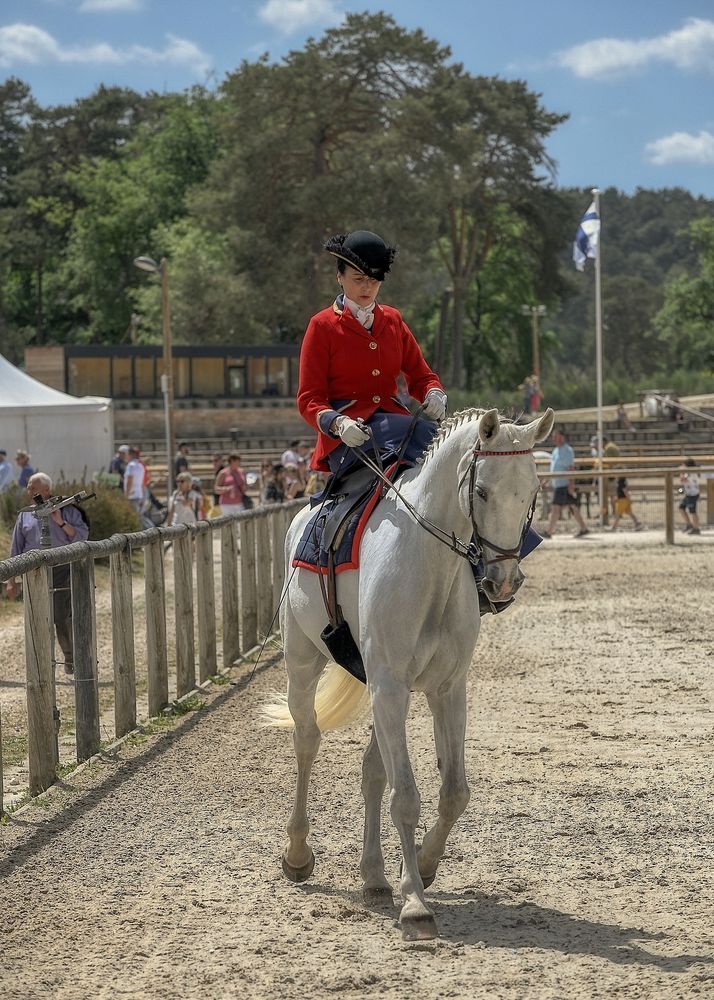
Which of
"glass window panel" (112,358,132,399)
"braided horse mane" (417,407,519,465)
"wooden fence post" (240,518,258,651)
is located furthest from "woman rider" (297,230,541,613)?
"glass window panel" (112,358,132,399)

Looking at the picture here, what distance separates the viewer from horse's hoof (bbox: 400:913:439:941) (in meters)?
5.36

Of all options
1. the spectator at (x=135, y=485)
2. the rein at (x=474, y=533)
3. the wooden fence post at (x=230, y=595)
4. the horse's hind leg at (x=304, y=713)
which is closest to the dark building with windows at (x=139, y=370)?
the spectator at (x=135, y=485)

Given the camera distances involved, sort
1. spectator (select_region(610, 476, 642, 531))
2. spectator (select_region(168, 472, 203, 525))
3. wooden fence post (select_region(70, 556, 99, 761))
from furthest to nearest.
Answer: spectator (select_region(610, 476, 642, 531)) → spectator (select_region(168, 472, 203, 525)) → wooden fence post (select_region(70, 556, 99, 761))

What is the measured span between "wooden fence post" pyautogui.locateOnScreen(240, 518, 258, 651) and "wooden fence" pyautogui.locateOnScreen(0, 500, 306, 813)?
1 cm

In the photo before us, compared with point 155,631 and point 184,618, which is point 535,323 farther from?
point 155,631

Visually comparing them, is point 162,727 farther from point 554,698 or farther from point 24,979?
point 24,979

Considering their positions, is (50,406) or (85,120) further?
(85,120)

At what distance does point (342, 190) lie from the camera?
57.7 metres

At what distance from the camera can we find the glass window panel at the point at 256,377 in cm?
6012

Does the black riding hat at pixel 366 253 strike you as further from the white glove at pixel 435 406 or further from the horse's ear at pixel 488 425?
the horse's ear at pixel 488 425

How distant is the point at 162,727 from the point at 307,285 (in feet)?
164

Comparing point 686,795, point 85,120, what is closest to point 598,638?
point 686,795

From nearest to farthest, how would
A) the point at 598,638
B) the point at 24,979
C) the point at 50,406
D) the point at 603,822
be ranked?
1. the point at 24,979
2. the point at 603,822
3. the point at 598,638
4. the point at 50,406

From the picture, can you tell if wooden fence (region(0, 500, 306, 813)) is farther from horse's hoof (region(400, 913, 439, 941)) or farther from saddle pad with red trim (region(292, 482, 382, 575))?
horse's hoof (region(400, 913, 439, 941))
